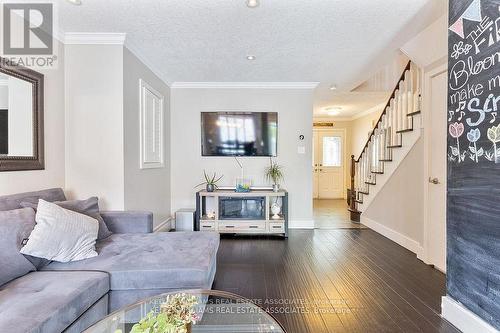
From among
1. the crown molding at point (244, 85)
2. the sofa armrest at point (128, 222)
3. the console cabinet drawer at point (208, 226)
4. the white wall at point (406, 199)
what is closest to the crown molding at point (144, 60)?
the crown molding at point (244, 85)

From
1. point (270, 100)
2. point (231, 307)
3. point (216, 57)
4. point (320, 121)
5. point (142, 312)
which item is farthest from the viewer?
point (320, 121)

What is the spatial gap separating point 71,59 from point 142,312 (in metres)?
2.73

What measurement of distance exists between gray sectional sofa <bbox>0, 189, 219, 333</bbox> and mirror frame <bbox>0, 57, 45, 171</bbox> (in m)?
0.33

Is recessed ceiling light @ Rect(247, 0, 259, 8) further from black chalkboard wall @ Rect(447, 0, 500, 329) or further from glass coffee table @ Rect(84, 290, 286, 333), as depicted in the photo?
glass coffee table @ Rect(84, 290, 286, 333)

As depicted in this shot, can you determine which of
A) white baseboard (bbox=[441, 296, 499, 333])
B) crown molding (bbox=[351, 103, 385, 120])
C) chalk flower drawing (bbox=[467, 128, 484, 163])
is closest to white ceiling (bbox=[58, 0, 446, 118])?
chalk flower drawing (bbox=[467, 128, 484, 163])

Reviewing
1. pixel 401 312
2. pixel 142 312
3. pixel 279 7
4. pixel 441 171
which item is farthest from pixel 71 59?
pixel 441 171

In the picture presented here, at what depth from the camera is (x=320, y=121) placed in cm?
830

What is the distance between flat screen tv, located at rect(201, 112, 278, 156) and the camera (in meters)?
4.42

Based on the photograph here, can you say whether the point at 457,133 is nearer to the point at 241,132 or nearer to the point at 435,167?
the point at 435,167

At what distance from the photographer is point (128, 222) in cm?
252

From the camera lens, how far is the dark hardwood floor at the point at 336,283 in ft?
6.30

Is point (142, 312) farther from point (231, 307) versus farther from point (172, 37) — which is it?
point (172, 37)

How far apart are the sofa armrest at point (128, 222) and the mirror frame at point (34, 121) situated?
74 cm

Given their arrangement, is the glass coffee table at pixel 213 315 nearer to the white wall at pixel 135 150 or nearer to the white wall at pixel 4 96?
the white wall at pixel 135 150
